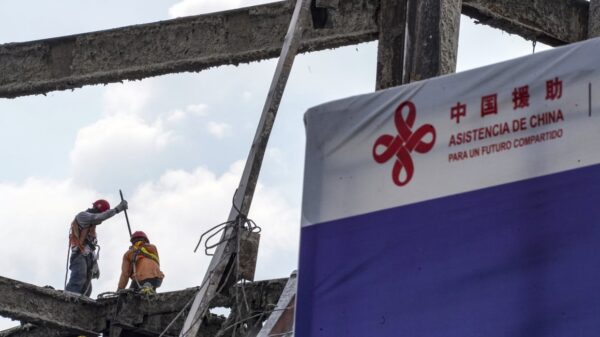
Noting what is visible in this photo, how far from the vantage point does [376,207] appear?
8805 mm

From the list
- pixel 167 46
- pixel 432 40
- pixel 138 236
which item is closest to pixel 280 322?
pixel 432 40

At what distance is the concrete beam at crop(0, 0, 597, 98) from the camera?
14164 mm

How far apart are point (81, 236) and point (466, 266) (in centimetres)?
1492

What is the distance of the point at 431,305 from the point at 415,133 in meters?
1.05

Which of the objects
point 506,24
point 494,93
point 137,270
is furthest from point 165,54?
point 494,93

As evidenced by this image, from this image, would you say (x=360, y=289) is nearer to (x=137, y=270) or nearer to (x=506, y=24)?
(x=506, y=24)

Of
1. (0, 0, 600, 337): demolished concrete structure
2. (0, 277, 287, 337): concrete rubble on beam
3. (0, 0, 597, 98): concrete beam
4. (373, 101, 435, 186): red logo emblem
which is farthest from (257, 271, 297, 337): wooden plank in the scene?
(0, 277, 287, 337): concrete rubble on beam

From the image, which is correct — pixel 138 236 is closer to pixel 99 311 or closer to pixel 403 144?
pixel 99 311

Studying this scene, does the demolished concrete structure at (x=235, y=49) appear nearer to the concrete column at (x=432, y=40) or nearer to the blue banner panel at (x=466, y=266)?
the concrete column at (x=432, y=40)

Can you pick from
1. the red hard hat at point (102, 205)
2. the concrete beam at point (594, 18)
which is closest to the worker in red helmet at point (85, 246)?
the red hard hat at point (102, 205)

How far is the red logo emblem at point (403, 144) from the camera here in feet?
28.6

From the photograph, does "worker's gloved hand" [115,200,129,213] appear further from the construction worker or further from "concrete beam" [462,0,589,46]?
"concrete beam" [462,0,589,46]

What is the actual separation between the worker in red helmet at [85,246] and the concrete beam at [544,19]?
32.5 feet

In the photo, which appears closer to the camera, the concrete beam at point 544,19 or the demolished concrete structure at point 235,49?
the demolished concrete structure at point 235,49
